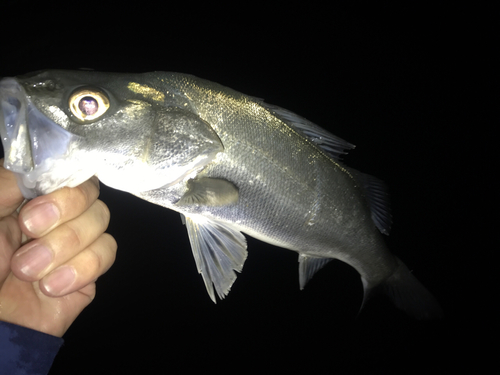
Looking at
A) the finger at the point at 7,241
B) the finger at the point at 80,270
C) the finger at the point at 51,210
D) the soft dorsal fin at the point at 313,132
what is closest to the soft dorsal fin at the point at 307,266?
the soft dorsal fin at the point at 313,132

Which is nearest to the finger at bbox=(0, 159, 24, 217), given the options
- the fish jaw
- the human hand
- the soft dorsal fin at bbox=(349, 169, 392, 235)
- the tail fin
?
the human hand

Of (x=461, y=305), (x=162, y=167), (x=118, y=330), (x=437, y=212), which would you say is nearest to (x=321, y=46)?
(x=437, y=212)

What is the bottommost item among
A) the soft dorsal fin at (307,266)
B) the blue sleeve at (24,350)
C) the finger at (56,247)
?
the blue sleeve at (24,350)

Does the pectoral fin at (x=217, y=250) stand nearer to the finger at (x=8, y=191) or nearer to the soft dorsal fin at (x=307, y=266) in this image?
the soft dorsal fin at (x=307, y=266)

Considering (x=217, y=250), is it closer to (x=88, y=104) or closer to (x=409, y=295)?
(x=88, y=104)

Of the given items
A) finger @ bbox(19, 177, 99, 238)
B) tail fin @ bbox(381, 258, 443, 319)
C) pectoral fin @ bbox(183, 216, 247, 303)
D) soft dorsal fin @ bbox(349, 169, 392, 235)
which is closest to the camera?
finger @ bbox(19, 177, 99, 238)

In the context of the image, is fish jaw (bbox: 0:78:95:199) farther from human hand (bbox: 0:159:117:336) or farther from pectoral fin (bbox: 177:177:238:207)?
pectoral fin (bbox: 177:177:238:207)
